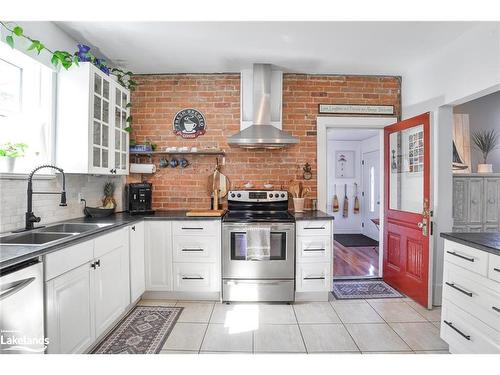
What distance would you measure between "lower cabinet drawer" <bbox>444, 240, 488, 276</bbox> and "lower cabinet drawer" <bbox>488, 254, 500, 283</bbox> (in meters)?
0.03

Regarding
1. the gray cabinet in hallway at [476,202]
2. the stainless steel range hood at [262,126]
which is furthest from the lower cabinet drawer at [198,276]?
the gray cabinet in hallway at [476,202]

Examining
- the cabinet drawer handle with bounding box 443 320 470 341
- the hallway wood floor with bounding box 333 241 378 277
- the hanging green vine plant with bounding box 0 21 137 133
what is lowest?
the hallway wood floor with bounding box 333 241 378 277

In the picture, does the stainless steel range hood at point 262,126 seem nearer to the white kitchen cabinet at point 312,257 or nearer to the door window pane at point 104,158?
the white kitchen cabinet at point 312,257

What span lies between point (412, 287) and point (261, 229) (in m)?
1.72

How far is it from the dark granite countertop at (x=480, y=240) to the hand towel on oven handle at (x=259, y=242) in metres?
1.50

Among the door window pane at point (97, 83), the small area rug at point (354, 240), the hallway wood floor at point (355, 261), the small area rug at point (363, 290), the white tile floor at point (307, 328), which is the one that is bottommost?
the white tile floor at point (307, 328)

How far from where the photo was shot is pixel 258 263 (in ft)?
9.38

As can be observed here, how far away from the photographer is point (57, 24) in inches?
95.9

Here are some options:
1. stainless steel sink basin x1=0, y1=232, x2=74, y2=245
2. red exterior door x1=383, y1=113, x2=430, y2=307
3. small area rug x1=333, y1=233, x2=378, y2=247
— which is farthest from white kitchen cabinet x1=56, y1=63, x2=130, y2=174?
small area rug x1=333, y1=233, x2=378, y2=247

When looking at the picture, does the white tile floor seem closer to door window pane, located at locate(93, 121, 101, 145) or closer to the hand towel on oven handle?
the hand towel on oven handle

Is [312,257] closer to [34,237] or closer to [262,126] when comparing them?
[262,126]

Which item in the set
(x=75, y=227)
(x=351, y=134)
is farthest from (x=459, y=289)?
(x=351, y=134)

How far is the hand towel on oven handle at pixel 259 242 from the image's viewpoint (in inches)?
112

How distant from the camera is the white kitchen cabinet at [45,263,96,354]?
5.13 ft
